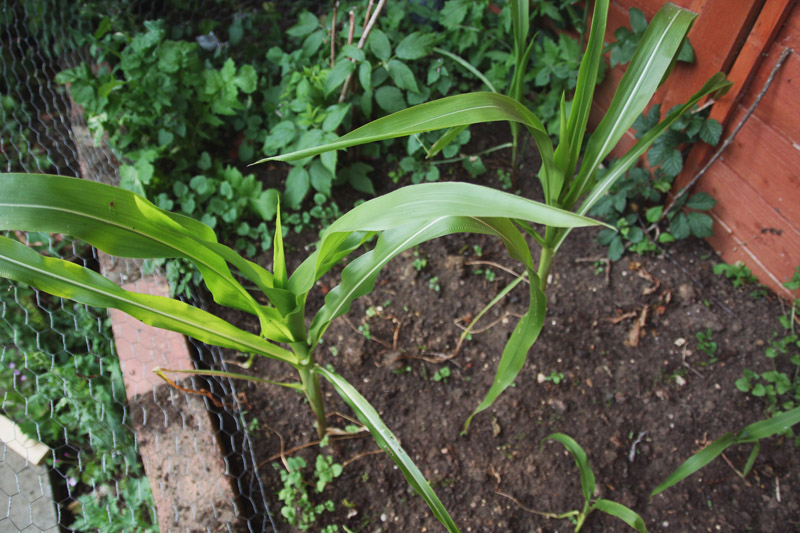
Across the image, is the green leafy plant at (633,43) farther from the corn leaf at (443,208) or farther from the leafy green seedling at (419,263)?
the corn leaf at (443,208)

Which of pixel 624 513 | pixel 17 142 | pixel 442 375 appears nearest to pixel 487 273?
pixel 442 375

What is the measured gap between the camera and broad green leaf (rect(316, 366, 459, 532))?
3.02 ft

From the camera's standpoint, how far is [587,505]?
114 cm

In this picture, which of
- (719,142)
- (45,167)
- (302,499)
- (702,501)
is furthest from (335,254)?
(45,167)

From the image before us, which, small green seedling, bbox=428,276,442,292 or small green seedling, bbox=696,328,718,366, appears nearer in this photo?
small green seedling, bbox=696,328,718,366

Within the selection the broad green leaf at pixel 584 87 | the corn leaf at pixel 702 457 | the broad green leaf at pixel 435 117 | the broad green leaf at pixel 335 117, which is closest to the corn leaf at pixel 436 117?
the broad green leaf at pixel 435 117

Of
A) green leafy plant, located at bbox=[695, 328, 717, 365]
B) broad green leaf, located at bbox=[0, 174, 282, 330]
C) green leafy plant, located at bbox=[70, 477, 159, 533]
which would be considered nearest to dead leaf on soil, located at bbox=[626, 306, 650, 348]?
green leafy plant, located at bbox=[695, 328, 717, 365]

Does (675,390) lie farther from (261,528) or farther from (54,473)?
(54,473)

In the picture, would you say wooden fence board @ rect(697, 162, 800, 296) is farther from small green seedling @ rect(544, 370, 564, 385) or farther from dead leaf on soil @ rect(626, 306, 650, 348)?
small green seedling @ rect(544, 370, 564, 385)

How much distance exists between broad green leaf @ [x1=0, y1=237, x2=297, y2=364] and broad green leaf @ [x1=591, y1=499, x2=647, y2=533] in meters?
0.77

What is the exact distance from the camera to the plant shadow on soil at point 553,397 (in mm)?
1223

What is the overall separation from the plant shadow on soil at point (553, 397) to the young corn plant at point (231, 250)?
1.05 feet

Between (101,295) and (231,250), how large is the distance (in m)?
0.25

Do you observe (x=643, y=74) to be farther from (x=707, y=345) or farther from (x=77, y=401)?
(x=77, y=401)
